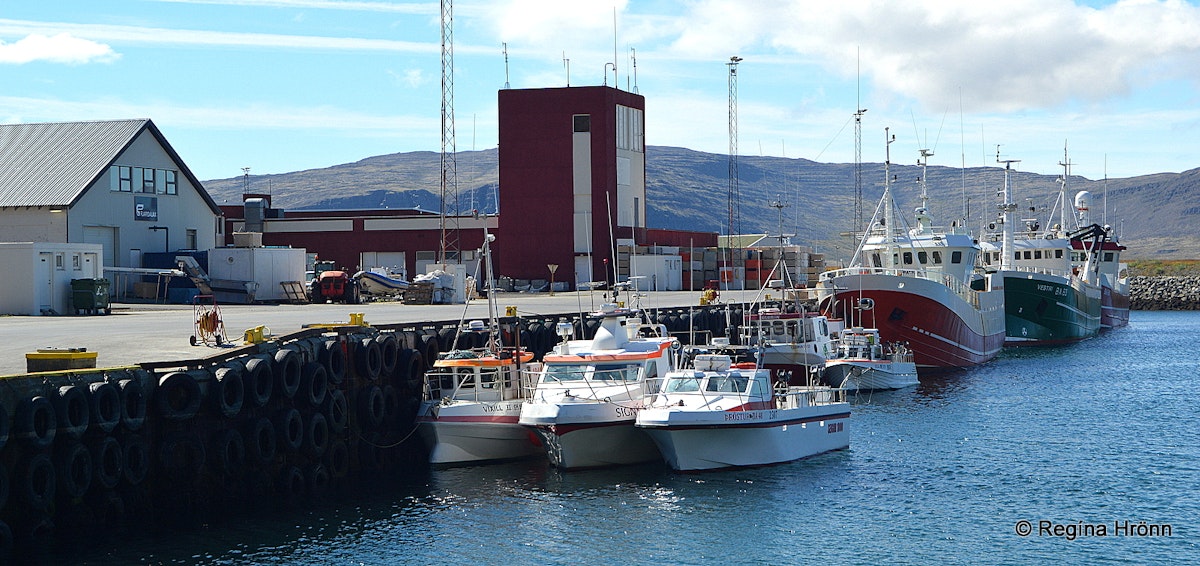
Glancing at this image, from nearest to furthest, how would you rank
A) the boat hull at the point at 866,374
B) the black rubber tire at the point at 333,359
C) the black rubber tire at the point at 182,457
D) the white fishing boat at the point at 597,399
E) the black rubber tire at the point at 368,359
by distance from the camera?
the black rubber tire at the point at 182,457 < the white fishing boat at the point at 597,399 < the black rubber tire at the point at 333,359 < the black rubber tire at the point at 368,359 < the boat hull at the point at 866,374

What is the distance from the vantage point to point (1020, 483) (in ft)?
103

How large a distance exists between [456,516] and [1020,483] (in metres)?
13.7

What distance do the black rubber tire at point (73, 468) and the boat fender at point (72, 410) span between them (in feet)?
0.80

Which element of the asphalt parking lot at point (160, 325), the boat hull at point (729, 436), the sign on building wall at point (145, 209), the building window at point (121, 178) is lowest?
the boat hull at point (729, 436)

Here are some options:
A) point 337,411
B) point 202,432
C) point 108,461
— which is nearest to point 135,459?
point 108,461

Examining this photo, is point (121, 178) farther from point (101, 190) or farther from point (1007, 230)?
point (1007, 230)

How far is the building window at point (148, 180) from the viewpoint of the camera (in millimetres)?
66062

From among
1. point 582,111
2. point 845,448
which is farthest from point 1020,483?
point 582,111

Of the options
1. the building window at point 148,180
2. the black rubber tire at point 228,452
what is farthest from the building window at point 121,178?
the black rubber tire at point 228,452

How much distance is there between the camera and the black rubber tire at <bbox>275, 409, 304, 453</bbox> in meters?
29.9

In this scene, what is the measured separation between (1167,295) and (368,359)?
437 feet

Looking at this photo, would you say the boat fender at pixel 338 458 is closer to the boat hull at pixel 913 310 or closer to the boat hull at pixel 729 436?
the boat hull at pixel 729 436

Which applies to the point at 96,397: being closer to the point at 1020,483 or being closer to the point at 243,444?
the point at 243,444

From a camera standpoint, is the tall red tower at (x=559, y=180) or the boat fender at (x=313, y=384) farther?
the tall red tower at (x=559, y=180)
